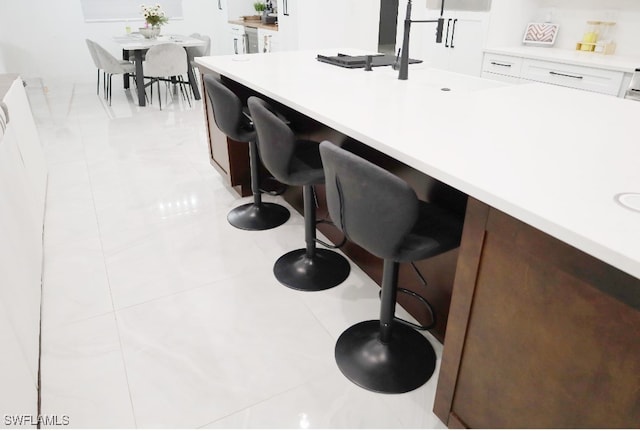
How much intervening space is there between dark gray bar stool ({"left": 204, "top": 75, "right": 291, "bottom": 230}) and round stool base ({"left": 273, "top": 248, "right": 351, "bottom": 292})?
17.1 inches

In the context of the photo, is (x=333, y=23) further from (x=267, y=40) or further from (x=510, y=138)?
(x=510, y=138)

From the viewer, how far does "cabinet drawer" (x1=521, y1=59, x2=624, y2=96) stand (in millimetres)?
3125

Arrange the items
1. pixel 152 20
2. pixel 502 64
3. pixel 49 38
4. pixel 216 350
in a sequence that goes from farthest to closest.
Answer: pixel 49 38 < pixel 152 20 < pixel 502 64 < pixel 216 350

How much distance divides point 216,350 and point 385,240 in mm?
934

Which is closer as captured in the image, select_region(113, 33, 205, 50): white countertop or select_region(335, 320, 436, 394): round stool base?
select_region(335, 320, 436, 394): round stool base

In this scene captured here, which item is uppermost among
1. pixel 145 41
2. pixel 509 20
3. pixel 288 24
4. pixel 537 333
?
pixel 509 20

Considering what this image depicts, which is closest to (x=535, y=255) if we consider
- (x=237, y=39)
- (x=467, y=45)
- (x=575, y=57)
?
(x=575, y=57)

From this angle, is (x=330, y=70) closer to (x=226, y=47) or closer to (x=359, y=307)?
(x=359, y=307)

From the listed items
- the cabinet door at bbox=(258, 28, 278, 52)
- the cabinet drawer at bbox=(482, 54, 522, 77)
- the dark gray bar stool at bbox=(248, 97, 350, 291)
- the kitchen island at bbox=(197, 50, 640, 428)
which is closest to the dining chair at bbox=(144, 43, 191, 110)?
the cabinet door at bbox=(258, 28, 278, 52)

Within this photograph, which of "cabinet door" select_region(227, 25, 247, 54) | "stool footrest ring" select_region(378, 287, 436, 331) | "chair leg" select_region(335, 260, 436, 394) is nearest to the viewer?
"chair leg" select_region(335, 260, 436, 394)

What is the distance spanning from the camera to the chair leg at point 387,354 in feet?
5.41

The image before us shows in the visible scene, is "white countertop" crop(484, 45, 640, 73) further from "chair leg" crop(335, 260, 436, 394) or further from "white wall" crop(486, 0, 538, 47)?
"chair leg" crop(335, 260, 436, 394)

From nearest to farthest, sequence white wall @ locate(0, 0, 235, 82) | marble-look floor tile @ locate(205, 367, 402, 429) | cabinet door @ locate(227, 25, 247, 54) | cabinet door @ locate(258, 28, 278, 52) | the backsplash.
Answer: marble-look floor tile @ locate(205, 367, 402, 429)
the backsplash
cabinet door @ locate(258, 28, 278, 52)
white wall @ locate(0, 0, 235, 82)
cabinet door @ locate(227, 25, 247, 54)

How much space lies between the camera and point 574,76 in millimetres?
3334
